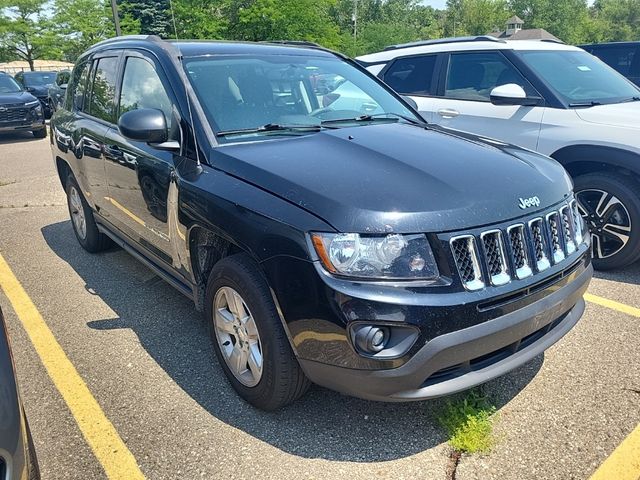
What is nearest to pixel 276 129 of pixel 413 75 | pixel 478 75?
pixel 478 75

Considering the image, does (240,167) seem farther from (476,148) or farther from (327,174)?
(476,148)

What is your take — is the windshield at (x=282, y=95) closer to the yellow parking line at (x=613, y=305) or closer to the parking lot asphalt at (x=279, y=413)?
the parking lot asphalt at (x=279, y=413)

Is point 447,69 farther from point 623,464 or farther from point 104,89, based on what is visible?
point 623,464

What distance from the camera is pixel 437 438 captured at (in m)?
2.61

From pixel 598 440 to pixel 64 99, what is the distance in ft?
17.4

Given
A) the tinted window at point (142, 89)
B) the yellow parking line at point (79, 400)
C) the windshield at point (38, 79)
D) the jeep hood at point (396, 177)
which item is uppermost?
the windshield at point (38, 79)

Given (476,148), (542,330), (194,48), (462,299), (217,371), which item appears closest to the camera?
(462,299)

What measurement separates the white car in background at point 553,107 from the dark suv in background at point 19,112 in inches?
433

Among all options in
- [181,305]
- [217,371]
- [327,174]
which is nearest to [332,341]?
[327,174]

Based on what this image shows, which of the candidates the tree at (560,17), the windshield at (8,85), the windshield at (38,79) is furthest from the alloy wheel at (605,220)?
the tree at (560,17)

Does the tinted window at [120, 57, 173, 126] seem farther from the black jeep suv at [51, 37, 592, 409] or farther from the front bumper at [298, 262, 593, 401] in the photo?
the front bumper at [298, 262, 593, 401]

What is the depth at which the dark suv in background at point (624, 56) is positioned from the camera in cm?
1045

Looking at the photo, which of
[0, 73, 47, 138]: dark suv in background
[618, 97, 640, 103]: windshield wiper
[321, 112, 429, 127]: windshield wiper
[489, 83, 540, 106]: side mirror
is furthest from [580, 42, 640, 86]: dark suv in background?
[0, 73, 47, 138]: dark suv in background

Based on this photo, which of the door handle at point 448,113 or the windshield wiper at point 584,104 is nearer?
the windshield wiper at point 584,104
